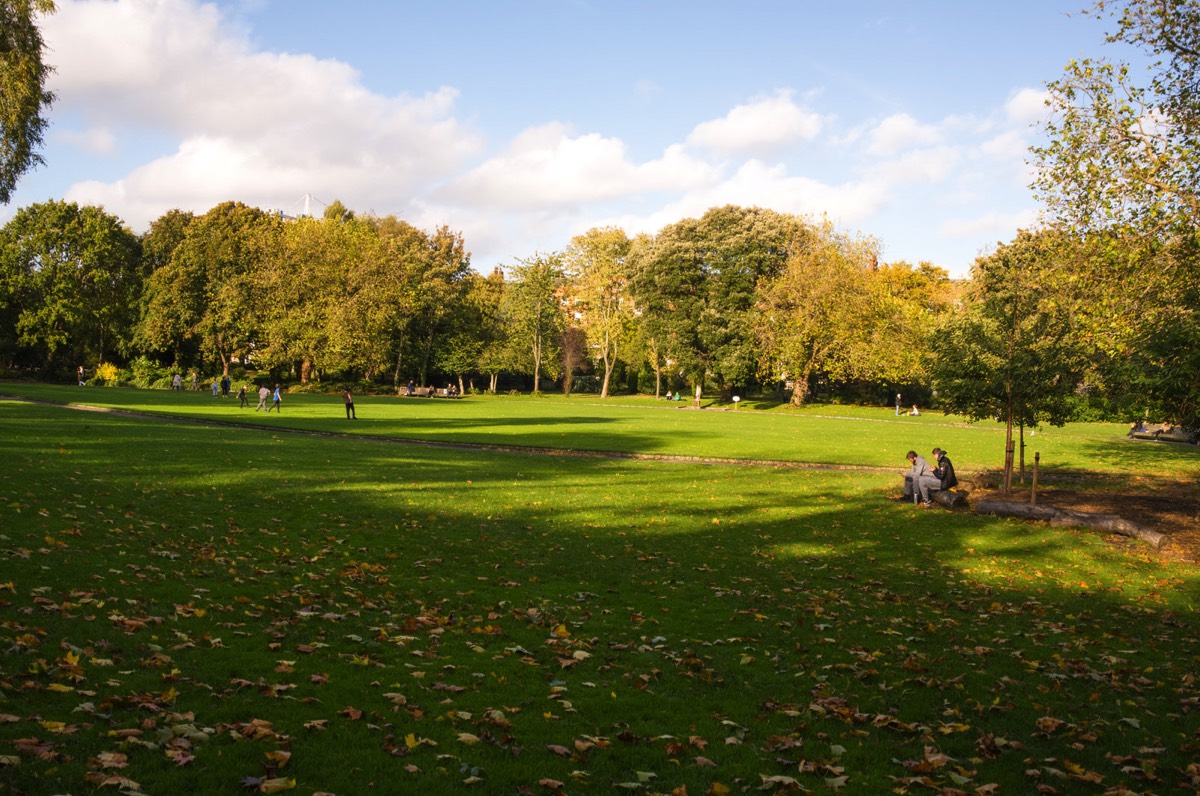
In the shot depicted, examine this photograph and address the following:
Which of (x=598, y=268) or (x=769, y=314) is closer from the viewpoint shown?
(x=769, y=314)

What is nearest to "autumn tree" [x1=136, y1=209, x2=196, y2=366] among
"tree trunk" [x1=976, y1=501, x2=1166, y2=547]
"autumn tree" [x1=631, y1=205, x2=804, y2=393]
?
"autumn tree" [x1=631, y1=205, x2=804, y2=393]

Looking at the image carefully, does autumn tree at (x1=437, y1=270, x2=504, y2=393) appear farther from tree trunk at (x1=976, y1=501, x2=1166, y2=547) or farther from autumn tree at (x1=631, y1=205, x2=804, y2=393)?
tree trunk at (x1=976, y1=501, x2=1166, y2=547)

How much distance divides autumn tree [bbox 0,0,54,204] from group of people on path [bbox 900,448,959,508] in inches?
1206

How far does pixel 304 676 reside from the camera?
6906mm

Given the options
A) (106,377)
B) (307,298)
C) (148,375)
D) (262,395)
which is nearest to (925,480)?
(262,395)

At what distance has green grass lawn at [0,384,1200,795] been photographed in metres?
5.56

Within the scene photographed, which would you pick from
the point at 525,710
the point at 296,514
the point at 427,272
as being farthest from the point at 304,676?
the point at 427,272

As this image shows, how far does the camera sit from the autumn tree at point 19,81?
27.4 meters

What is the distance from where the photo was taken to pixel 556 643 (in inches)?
340

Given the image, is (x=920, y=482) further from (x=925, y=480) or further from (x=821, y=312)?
(x=821, y=312)

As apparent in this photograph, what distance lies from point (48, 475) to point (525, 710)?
1435cm

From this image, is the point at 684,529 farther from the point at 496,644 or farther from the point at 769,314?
the point at 769,314

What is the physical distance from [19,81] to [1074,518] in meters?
34.2

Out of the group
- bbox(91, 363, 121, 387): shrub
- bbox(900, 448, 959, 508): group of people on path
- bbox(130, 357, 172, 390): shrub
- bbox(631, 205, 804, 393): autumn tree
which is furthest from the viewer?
bbox(631, 205, 804, 393): autumn tree
